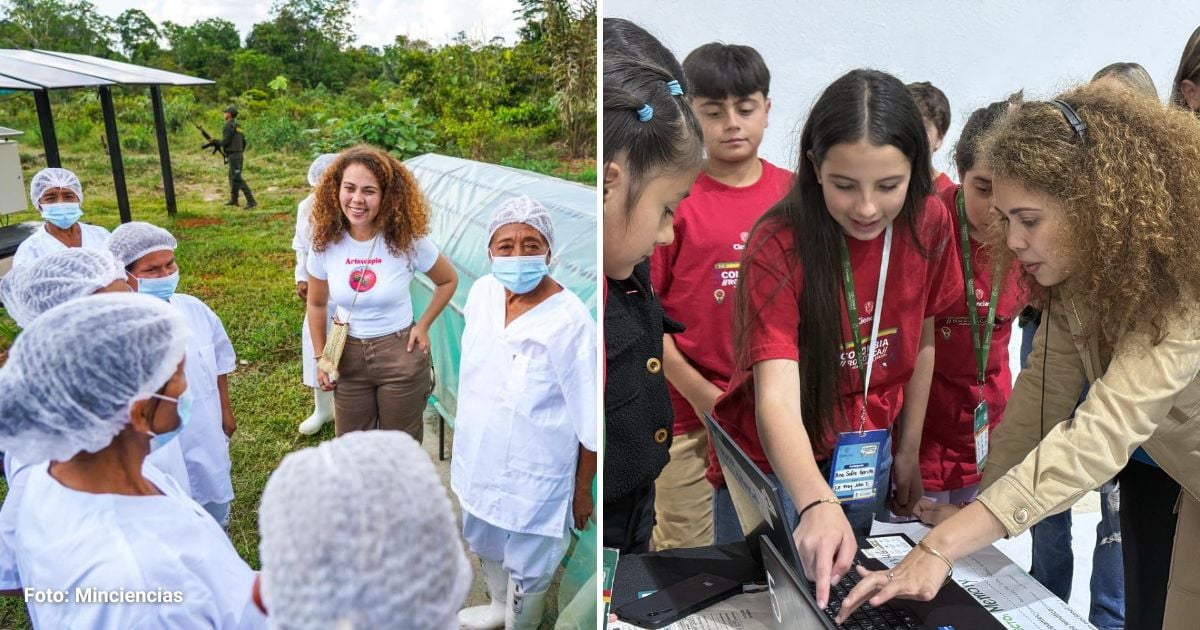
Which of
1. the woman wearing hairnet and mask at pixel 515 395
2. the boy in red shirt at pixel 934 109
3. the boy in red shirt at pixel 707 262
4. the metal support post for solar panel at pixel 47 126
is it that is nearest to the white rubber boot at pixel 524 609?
the woman wearing hairnet and mask at pixel 515 395

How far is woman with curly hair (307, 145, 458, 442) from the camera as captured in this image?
3.42ft

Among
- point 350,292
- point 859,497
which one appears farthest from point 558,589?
point 859,497

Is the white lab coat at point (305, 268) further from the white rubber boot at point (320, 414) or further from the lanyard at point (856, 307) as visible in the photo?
the lanyard at point (856, 307)

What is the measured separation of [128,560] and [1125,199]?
1509 millimetres

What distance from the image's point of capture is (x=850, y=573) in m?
1.41

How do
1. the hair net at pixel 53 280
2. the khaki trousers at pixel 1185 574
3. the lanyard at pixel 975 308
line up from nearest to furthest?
the hair net at pixel 53 280, the khaki trousers at pixel 1185 574, the lanyard at pixel 975 308

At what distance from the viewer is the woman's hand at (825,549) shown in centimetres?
127

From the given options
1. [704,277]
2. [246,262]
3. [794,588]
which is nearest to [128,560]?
[246,262]

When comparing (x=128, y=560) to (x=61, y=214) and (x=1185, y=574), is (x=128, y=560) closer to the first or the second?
(x=61, y=214)

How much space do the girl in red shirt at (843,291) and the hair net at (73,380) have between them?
111 centimetres

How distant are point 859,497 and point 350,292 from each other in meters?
1.17

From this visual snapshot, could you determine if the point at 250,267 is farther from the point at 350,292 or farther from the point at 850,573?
the point at 850,573

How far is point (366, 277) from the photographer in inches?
41.3

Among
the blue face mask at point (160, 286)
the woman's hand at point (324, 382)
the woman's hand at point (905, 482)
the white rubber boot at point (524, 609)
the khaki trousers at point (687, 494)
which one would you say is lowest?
the khaki trousers at point (687, 494)
